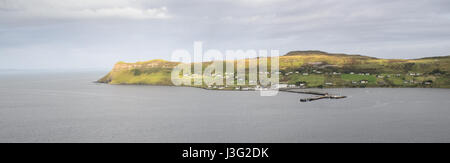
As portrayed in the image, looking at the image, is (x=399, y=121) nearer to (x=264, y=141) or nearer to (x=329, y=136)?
(x=329, y=136)

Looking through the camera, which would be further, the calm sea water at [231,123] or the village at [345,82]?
the village at [345,82]

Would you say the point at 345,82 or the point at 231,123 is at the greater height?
the point at 345,82

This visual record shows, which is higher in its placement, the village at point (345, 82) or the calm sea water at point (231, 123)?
A: the village at point (345, 82)

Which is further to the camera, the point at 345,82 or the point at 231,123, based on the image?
the point at 345,82

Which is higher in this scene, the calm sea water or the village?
the village

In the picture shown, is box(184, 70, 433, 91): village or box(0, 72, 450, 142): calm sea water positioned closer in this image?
Result: box(0, 72, 450, 142): calm sea water

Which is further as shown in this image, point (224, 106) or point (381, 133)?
point (224, 106)
